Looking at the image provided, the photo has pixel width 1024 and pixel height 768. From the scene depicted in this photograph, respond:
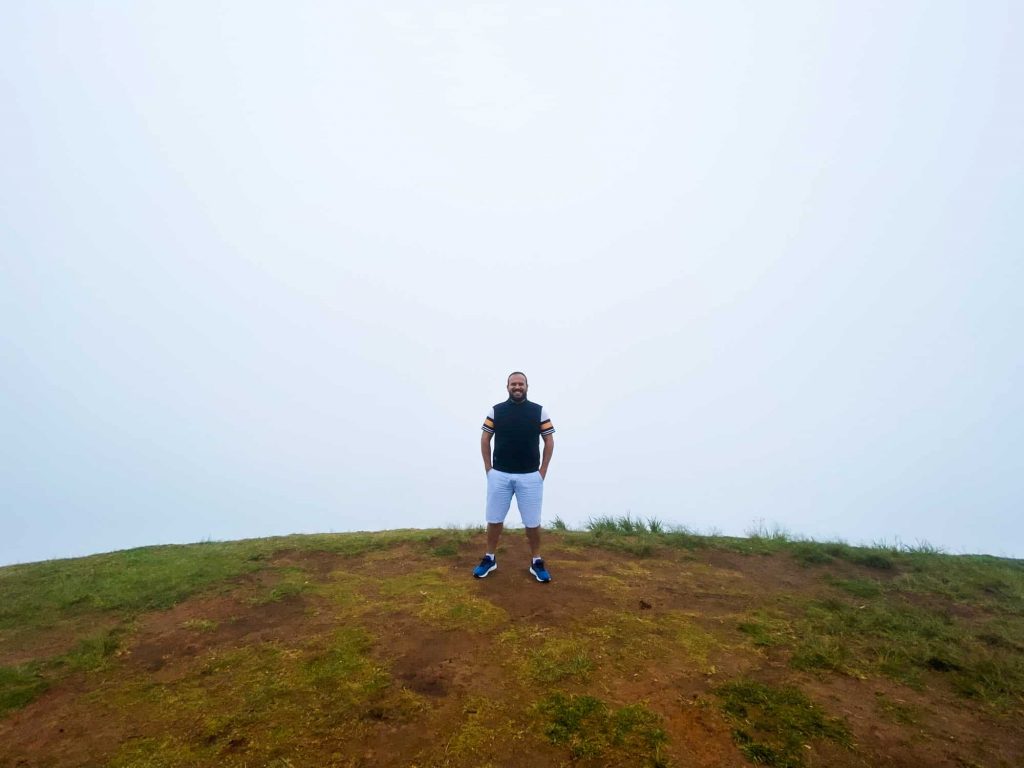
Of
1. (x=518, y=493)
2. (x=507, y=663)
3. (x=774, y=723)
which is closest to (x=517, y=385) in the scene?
(x=518, y=493)

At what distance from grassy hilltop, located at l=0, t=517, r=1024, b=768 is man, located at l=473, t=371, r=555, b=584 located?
0.70 m

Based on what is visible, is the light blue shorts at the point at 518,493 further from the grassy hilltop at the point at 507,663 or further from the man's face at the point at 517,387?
the man's face at the point at 517,387

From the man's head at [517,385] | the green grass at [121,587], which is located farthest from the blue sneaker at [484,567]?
the man's head at [517,385]

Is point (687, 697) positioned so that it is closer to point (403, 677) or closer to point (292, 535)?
point (403, 677)

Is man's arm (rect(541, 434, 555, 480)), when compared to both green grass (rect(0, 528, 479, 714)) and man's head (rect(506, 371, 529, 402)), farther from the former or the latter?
green grass (rect(0, 528, 479, 714))

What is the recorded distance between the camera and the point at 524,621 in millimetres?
5484

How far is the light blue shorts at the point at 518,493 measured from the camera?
668 centimetres

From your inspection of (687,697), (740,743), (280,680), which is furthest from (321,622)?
(740,743)

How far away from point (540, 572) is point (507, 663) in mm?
2174

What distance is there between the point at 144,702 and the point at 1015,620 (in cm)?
861

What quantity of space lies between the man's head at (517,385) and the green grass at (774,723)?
376 cm

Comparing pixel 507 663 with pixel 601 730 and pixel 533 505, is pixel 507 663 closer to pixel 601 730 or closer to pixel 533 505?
pixel 601 730

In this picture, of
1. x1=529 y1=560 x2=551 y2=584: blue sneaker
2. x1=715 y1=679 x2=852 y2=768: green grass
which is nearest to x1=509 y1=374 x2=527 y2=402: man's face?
x1=529 y1=560 x2=551 y2=584: blue sneaker

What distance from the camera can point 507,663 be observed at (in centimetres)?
461
